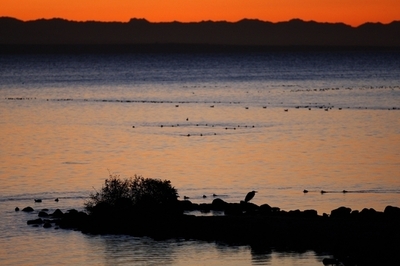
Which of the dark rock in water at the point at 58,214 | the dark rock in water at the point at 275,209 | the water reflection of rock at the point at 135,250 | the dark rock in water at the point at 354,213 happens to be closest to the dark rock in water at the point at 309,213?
the dark rock in water at the point at 354,213

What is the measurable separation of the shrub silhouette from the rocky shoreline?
0.25 m

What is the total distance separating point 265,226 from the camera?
106 ft

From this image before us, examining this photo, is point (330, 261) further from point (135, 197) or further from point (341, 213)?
point (135, 197)

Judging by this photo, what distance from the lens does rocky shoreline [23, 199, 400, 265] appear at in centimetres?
2966

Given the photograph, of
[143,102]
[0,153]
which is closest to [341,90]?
[143,102]

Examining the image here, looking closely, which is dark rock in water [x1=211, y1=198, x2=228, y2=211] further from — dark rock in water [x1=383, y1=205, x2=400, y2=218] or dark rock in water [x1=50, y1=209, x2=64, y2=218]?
dark rock in water [x1=383, y1=205, x2=400, y2=218]

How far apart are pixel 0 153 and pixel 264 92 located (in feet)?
217

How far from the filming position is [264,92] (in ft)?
399

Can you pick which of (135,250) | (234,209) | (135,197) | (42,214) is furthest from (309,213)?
(42,214)

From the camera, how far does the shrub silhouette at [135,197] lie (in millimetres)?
35844

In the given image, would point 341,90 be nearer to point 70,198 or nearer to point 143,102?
point 143,102

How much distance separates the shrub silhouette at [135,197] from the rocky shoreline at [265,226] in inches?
9.8

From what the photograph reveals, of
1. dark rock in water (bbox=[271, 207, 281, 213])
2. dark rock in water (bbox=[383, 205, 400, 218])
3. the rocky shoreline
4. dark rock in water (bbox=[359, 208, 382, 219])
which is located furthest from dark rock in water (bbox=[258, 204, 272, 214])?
dark rock in water (bbox=[383, 205, 400, 218])

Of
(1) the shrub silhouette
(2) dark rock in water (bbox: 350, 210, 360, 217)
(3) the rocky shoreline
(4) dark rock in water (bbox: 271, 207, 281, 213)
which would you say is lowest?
(3) the rocky shoreline
